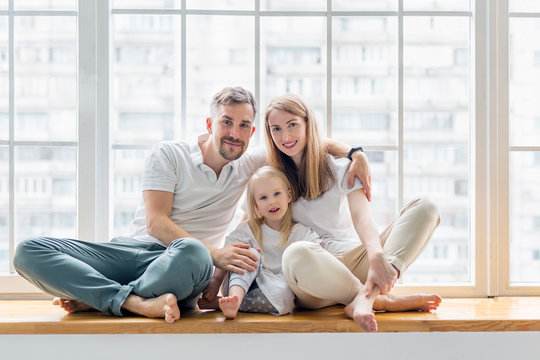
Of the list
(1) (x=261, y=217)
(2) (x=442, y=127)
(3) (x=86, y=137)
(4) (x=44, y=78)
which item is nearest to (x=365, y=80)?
(2) (x=442, y=127)

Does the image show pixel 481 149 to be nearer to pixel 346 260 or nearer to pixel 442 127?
pixel 442 127

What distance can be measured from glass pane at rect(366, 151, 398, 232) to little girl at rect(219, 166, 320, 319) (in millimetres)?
404

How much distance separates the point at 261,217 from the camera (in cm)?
179

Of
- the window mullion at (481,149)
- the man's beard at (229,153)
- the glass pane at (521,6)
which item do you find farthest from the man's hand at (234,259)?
the glass pane at (521,6)

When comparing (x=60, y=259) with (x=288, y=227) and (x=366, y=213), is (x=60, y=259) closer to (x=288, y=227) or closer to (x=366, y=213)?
(x=288, y=227)

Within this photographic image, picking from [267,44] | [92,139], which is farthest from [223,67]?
[92,139]

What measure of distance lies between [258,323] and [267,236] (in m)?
0.34

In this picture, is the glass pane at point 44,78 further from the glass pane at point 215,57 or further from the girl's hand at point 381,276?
the girl's hand at point 381,276

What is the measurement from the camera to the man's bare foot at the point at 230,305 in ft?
4.91

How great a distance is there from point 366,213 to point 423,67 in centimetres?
70

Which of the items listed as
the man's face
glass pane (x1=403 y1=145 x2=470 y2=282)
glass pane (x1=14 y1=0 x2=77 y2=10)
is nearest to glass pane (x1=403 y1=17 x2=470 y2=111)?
glass pane (x1=403 y1=145 x2=470 y2=282)

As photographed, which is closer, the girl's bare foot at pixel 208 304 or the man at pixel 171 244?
the man at pixel 171 244

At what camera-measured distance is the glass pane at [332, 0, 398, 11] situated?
203 centimetres

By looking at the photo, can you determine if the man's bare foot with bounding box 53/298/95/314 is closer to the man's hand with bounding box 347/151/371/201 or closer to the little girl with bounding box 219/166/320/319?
the little girl with bounding box 219/166/320/319
